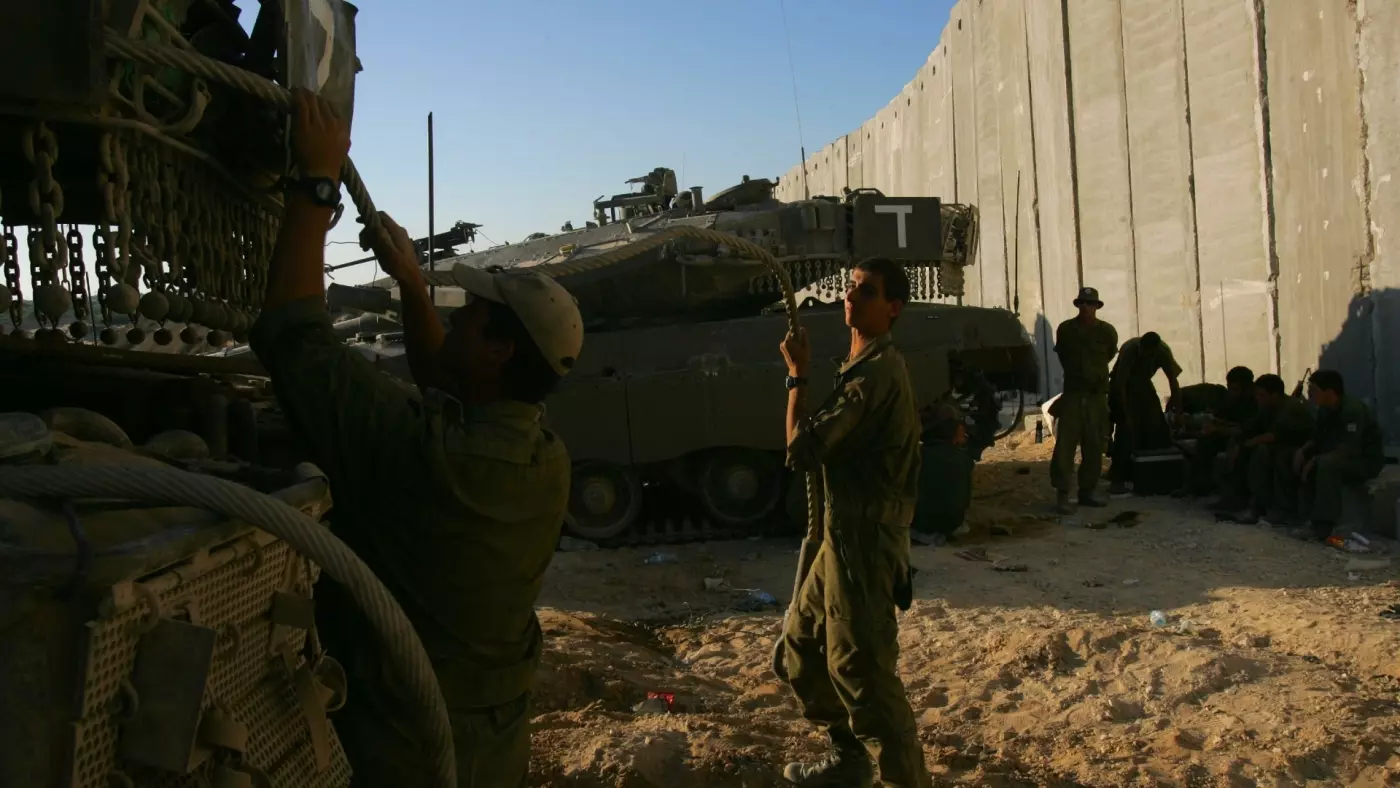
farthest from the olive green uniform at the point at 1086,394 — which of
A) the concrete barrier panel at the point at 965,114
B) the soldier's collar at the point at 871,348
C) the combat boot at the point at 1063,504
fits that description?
the concrete barrier panel at the point at 965,114

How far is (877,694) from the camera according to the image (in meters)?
3.30

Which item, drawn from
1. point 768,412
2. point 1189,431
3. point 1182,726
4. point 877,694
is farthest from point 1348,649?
point 1189,431

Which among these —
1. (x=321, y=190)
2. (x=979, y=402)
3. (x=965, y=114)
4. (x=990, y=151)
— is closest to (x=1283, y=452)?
(x=979, y=402)

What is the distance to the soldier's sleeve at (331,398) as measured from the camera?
5.69ft

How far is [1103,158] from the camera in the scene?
12500 millimetres

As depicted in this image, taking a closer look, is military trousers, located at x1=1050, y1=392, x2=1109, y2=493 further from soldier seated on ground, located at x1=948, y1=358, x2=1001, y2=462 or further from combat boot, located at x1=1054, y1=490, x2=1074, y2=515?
soldier seated on ground, located at x1=948, y1=358, x2=1001, y2=462

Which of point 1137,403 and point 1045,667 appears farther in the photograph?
point 1137,403

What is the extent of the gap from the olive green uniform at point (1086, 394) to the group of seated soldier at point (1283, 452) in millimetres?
832

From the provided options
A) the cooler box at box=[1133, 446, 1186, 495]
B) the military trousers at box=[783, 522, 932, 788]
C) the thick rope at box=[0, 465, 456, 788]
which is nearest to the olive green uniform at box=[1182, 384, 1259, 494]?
the cooler box at box=[1133, 446, 1186, 495]

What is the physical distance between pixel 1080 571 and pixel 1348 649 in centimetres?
188

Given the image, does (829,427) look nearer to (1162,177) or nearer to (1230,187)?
(1230,187)

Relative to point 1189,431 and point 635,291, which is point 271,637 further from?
point 1189,431

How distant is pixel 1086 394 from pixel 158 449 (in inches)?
315

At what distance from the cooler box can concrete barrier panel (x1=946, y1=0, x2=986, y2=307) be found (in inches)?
312
